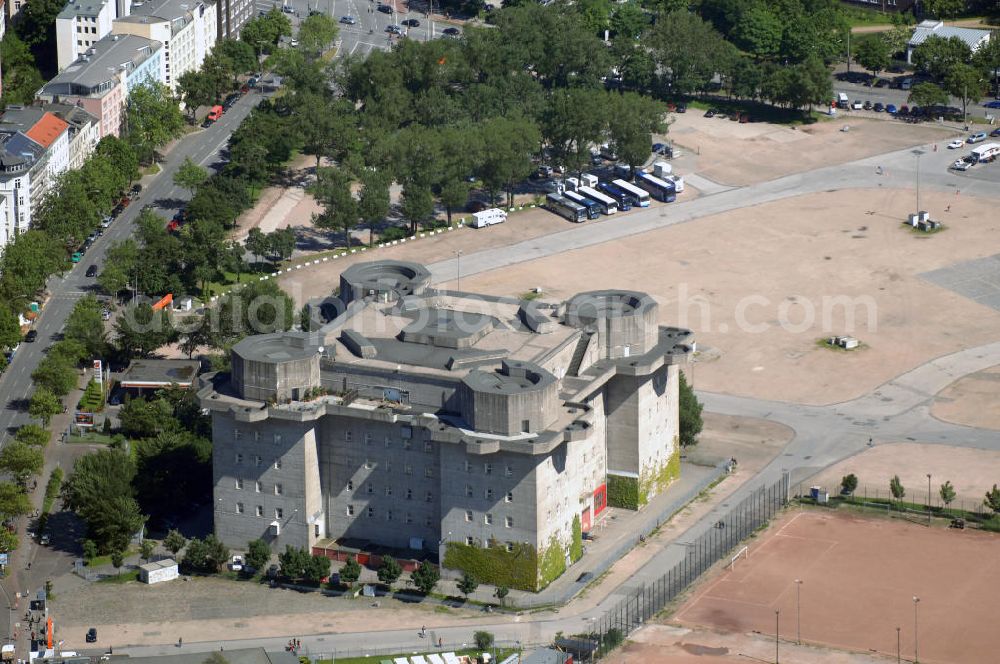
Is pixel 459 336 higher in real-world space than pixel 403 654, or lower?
higher

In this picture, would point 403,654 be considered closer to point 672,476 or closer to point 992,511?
point 672,476

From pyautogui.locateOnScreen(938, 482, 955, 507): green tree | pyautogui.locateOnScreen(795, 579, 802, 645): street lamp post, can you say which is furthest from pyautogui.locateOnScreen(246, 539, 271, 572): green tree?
pyautogui.locateOnScreen(938, 482, 955, 507): green tree

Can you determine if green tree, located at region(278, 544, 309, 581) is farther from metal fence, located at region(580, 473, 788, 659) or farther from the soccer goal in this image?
the soccer goal

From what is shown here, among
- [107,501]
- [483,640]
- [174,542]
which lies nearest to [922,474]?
[483,640]

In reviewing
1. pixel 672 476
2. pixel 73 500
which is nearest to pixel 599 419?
pixel 672 476

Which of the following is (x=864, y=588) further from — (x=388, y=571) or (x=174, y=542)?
(x=174, y=542)
